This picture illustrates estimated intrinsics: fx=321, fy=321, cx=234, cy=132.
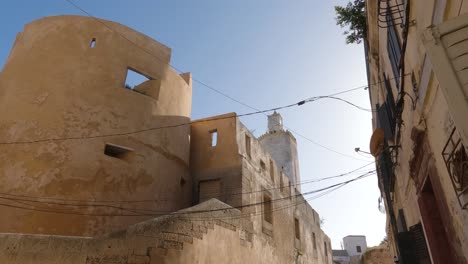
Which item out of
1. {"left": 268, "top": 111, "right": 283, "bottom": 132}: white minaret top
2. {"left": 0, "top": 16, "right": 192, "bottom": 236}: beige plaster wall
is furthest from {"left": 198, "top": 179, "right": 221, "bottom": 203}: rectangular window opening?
{"left": 268, "top": 111, "right": 283, "bottom": 132}: white minaret top

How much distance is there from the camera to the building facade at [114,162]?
6.81 meters

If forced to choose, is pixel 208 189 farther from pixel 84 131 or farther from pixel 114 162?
pixel 84 131

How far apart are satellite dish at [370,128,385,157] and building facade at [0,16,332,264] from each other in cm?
449

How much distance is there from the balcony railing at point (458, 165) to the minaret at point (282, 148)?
81.4ft

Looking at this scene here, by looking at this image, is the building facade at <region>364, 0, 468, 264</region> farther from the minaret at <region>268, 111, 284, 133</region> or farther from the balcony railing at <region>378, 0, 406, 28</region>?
the minaret at <region>268, 111, 284, 133</region>

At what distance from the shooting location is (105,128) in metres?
10.7

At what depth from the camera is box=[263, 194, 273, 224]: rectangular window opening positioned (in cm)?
1483

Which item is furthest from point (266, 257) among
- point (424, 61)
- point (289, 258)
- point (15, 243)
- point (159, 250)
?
point (424, 61)

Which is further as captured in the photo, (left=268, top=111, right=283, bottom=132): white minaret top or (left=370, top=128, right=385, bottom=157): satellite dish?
(left=268, top=111, right=283, bottom=132): white minaret top

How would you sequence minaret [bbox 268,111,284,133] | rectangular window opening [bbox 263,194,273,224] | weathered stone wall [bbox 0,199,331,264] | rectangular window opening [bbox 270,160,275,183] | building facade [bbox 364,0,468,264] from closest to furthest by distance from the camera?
building facade [bbox 364,0,468,264], weathered stone wall [bbox 0,199,331,264], rectangular window opening [bbox 263,194,273,224], rectangular window opening [bbox 270,160,275,183], minaret [bbox 268,111,284,133]

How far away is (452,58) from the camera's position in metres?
2.30

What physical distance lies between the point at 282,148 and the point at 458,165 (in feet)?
86.8

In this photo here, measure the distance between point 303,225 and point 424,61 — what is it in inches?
713

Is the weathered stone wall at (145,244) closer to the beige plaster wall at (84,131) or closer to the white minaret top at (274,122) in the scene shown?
the beige plaster wall at (84,131)
